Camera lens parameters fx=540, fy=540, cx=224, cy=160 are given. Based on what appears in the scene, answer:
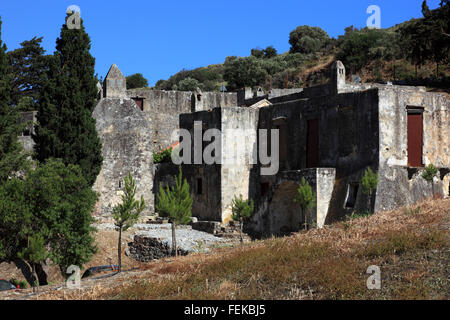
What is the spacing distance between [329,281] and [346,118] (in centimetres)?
1430

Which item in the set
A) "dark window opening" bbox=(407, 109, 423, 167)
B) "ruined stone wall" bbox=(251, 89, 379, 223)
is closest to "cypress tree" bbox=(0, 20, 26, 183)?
"ruined stone wall" bbox=(251, 89, 379, 223)

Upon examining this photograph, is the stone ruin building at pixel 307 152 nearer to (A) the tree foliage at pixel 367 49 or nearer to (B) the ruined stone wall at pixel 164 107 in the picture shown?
(B) the ruined stone wall at pixel 164 107

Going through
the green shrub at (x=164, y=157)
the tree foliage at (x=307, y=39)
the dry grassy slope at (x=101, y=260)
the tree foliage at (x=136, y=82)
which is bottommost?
the dry grassy slope at (x=101, y=260)

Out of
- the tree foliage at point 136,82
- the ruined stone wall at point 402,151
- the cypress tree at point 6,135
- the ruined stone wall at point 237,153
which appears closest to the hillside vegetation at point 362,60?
the tree foliage at point 136,82

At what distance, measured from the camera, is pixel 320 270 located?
11.8 m

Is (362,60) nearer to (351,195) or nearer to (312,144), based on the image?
(312,144)

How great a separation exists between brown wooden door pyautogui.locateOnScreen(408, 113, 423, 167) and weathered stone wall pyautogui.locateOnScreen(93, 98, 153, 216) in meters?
16.5

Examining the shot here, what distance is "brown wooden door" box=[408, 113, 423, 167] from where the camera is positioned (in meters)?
24.0

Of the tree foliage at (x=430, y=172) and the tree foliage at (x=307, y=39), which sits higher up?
the tree foliage at (x=307, y=39)

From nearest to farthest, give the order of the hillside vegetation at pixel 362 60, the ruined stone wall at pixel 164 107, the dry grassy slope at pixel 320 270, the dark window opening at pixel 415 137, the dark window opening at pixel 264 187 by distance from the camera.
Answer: the dry grassy slope at pixel 320 270 → the dark window opening at pixel 415 137 → the dark window opening at pixel 264 187 → the hillside vegetation at pixel 362 60 → the ruined stone wall at pixel 164 107

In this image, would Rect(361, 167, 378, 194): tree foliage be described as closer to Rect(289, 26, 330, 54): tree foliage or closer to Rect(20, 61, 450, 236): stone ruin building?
Rect(20, 61, 450, 236): stone ruin building

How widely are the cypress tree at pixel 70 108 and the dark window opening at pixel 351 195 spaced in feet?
45.6

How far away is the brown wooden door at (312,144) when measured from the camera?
25.9m
